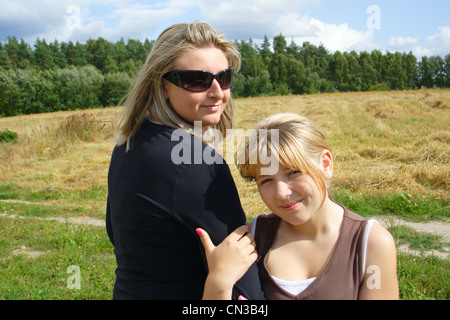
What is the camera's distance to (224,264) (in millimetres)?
1397

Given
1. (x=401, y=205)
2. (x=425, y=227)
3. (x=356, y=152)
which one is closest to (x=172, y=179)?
(x=425, y=227)

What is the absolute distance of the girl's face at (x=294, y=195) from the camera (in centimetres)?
163

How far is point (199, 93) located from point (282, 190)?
547mm

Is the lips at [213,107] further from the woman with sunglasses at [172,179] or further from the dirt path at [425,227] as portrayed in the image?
the dirt path at [425,227]

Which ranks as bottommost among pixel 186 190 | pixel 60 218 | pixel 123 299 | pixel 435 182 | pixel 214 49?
pixel 60 218

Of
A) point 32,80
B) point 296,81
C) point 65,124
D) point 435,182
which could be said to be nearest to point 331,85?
point 296,81

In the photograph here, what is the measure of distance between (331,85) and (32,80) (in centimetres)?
4695

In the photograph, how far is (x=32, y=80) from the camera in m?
52.0

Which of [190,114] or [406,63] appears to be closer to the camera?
[190,114]

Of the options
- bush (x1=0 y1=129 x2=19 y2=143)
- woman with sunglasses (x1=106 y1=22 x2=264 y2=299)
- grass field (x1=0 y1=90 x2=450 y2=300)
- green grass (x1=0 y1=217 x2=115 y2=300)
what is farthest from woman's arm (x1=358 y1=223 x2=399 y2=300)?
bush (x1=0 y1=129 x2=19 y2=143)

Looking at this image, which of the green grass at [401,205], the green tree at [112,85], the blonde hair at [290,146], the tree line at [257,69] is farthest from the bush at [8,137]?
the tree line at [257,69]

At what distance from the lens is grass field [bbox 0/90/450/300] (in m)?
4.12

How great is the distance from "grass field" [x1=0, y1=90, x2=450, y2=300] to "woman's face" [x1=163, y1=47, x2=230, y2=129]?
43cm
